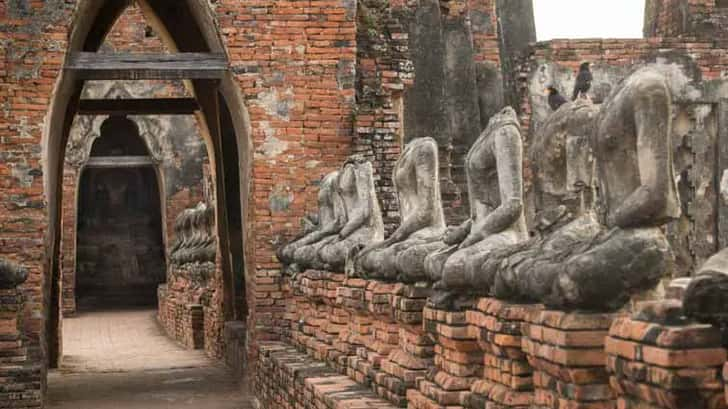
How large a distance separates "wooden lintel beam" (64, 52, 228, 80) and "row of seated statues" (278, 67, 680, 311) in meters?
4.60

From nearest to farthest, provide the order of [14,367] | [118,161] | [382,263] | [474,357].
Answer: [474,357]
[382,263]
[14,367]
[118,161]

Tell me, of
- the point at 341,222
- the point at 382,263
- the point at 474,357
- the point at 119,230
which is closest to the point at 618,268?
the point at 474,357

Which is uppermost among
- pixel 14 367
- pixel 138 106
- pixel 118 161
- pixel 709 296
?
pixel 118 161

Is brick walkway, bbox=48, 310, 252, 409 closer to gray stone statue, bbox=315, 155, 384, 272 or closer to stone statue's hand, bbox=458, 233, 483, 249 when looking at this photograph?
gray stone statue, bbox=315, 155, 384, 272

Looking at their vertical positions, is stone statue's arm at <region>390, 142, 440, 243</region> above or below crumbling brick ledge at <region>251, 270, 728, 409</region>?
above

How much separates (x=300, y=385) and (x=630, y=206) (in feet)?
15.2

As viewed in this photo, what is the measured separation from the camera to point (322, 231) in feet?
34.4

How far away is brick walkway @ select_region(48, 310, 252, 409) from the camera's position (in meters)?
11.9

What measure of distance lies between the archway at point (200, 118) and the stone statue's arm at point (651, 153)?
26.4 ft

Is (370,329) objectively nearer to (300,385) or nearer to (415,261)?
(300,385)

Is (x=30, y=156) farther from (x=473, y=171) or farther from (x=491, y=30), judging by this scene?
(x=491, y=30)

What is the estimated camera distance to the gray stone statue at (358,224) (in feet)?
30.0

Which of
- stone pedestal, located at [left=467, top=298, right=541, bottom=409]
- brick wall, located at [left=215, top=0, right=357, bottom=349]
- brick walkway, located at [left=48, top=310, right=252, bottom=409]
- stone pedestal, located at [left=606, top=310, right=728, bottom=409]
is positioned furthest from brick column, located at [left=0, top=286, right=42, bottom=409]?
stone pedestal, located at [left=606, top=310, right=728, bottom=409]

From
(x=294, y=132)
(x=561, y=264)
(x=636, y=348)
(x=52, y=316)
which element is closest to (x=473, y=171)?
(x=561, y=264)
